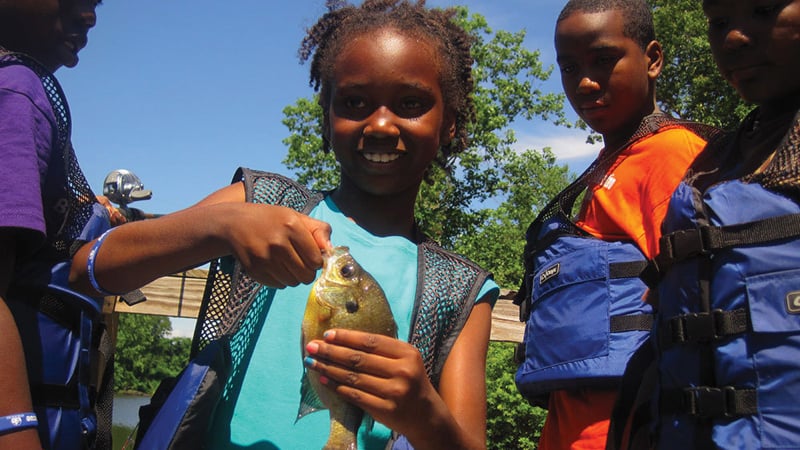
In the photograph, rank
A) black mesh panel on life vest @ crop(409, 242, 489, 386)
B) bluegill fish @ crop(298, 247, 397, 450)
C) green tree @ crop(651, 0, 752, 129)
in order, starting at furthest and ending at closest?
green tree @ crop(651, 0, 752, 129), black mesh panel on life vest @ crop(409, 242, 489, 386), bluegill fish @ crop(298, 247, 397, 450)

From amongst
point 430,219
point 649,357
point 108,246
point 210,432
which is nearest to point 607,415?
point 649,357

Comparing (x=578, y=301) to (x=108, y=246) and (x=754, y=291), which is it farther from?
(x=108, y=246)

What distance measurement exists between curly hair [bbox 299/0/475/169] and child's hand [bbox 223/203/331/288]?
0.91 meters

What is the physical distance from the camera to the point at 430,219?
23094mm

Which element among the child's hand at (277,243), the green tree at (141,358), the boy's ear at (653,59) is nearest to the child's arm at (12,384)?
the child's hand at (277,243)

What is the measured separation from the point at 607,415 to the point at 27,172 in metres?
2.39

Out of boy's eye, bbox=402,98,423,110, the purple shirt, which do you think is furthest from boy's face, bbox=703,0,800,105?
the purple shirt

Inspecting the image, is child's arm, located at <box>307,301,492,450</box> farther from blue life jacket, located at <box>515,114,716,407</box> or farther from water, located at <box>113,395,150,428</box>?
water, located at <box>113,395,150,428</box>

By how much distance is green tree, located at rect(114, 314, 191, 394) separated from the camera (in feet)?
218

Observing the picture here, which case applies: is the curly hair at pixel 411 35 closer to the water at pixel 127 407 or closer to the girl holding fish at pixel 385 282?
the girl holding fish at pixel 385 282

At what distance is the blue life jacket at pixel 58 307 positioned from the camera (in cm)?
236

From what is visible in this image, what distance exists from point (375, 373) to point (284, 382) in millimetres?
429

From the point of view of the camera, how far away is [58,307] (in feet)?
8.04

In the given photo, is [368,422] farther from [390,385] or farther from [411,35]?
[411,35]
